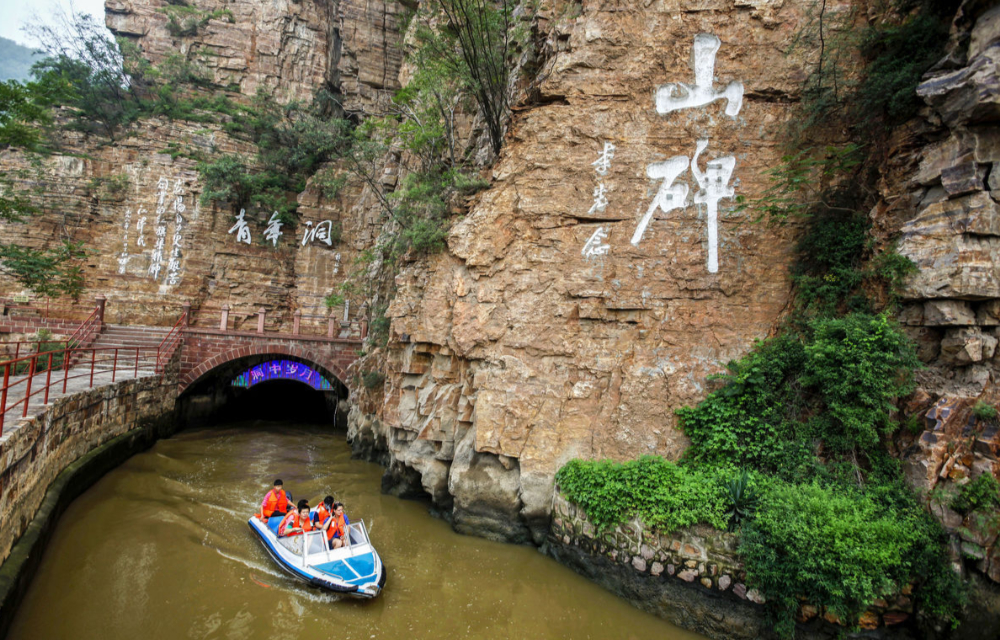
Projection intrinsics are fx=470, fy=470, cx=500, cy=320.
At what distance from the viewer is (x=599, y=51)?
303 inches

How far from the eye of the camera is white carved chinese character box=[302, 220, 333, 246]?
64.5 feet

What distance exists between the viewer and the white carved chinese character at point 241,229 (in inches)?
751

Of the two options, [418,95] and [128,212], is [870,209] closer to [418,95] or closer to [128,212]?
[418,95]

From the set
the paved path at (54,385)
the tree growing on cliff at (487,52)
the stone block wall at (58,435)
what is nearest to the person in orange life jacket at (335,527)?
the stone block wall at (58,435)

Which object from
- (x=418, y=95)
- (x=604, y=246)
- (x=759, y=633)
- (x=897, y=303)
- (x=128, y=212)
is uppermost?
(x=418, y=95)

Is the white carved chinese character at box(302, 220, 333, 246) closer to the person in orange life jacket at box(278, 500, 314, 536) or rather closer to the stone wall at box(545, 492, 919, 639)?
the person in orange life jacket at box(278, 500, 314, 536)

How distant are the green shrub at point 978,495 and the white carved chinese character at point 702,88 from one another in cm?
566

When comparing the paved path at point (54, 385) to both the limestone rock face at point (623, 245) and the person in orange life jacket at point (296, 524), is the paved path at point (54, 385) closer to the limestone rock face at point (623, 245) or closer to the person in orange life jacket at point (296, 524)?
the person in orange life jacket at point (296, 524)

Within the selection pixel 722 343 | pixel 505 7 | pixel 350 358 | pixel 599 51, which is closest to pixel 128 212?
pixel 350 358

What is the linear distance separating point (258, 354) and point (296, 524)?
9.20 metres

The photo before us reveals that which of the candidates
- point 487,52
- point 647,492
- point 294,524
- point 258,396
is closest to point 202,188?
point 258,396

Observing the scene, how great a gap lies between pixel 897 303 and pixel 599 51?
5.66 m

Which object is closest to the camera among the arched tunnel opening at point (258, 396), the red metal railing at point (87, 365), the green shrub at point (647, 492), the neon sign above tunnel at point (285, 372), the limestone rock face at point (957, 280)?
the limestone rock face at point (957, 280)

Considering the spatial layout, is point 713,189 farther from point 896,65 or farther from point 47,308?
point 47,308
